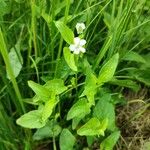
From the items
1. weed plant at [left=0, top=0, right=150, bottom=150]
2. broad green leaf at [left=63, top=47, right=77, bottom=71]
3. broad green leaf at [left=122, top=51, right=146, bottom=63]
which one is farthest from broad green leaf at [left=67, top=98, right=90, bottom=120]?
broad green leaf at [left=122, top=51, right=146, bottom=63]

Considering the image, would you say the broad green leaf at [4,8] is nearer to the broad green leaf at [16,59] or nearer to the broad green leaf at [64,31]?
the broad green leaf at [16,59]

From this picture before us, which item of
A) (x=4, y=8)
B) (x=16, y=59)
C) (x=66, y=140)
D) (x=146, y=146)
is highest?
(x=4, y=8)

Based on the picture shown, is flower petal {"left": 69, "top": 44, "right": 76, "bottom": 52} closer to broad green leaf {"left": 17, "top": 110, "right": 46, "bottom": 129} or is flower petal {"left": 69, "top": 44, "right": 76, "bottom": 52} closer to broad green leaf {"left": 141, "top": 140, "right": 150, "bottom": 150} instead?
broad green leaf {"left": 17, "top": 110, "right": 46, "bottom": 129}

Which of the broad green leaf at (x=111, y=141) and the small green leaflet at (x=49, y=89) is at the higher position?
the small green leaflet at (x=49, y=89)

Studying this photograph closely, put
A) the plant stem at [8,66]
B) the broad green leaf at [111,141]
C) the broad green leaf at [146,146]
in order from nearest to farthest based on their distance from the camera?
1. the plant stem at [8,66]
2. the broad green leaf at [111,141]
3. the broad green leaf at [146,146]

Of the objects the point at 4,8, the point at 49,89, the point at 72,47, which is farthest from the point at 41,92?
the point at 4,8

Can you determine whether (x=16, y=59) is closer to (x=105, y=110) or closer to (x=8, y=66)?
(x=8, y=66)

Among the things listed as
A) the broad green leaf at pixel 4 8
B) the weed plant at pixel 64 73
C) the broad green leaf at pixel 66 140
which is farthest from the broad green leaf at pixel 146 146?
the broad green leaf at pixel 4 8
